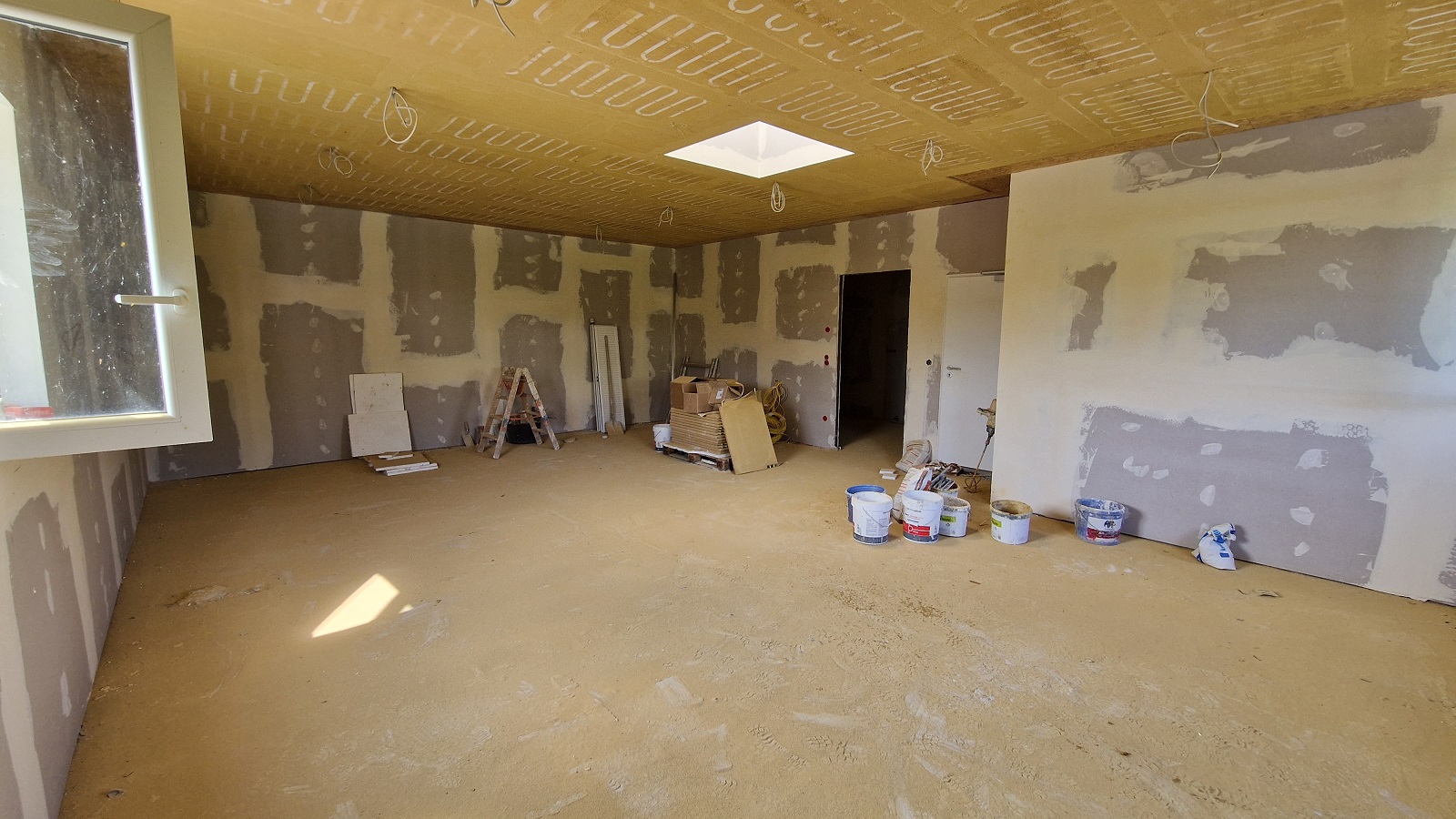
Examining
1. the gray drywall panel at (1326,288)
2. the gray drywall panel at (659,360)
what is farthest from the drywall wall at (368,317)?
the gray drywall panel at (1326,288)

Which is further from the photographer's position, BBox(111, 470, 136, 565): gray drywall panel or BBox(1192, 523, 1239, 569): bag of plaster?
BBox(1192, 523, 1239, 569): bag of plaster

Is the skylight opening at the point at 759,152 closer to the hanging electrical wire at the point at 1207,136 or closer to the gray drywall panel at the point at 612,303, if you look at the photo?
the hanging electrical wire at the point at 1207,136

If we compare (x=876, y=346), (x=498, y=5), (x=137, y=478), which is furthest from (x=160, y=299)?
(x=876, y=346)

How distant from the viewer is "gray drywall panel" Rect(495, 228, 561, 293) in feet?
22.2

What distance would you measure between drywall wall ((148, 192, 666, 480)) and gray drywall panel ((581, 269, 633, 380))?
2 cm

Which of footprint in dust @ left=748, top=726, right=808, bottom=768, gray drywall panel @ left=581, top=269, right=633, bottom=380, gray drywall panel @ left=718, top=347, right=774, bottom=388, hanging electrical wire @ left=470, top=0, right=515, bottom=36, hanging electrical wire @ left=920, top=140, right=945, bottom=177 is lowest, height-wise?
footprint in dust @ left=748, top=726, right=808, bottom=768

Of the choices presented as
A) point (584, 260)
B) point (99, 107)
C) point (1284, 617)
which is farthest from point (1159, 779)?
point (584, 260)

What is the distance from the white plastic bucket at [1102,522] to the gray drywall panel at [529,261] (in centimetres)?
589

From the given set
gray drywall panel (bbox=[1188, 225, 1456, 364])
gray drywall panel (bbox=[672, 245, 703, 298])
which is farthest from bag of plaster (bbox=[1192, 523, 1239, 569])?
gray drywall panel (bbox=[672, 245, 703, 298])

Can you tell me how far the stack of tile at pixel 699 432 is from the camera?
5.74m

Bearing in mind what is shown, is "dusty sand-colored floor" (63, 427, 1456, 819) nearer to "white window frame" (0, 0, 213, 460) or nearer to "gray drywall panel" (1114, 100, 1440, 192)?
"white window frame" (0, 0, 213, 460)

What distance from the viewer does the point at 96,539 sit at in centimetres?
262

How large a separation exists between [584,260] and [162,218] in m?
6.01

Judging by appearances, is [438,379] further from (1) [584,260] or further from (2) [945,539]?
(2) [945,539]
